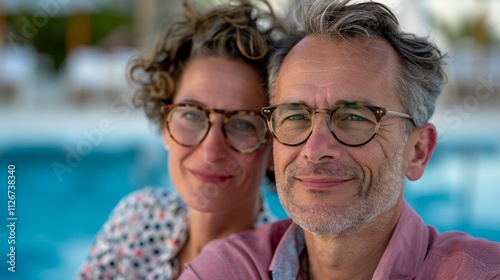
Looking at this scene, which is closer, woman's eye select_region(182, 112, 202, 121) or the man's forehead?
the man's forehead

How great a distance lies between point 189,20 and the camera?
2.51 m

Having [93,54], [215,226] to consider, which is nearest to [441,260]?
[215,226]

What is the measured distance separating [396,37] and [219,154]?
0.74m

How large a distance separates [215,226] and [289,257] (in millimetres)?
587

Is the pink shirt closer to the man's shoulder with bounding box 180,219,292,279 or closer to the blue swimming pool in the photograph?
the man's shoulder with bounding box 180,219,292,279

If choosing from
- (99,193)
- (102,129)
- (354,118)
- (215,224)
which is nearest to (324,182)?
(354,118)

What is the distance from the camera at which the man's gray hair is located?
1801 millimetres

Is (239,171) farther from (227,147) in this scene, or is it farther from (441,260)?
(441,260)

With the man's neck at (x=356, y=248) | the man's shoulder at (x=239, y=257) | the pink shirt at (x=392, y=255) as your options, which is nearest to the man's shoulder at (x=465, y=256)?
the pink shirt at (x=392, y=255)

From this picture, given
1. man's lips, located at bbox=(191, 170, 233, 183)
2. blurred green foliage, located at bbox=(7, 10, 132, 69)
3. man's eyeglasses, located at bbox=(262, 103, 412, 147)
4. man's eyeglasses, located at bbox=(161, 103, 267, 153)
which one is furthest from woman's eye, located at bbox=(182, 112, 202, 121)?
blurred green foliage, located at bbox=(7, 10, 132, 69)

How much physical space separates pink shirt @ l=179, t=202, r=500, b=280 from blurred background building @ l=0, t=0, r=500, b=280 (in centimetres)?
68

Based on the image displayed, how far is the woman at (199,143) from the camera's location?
2213mm

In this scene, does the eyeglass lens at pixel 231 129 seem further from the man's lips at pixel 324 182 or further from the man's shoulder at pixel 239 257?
the man's lips at pixel 324 182

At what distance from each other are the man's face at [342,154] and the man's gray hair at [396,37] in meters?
0.03
